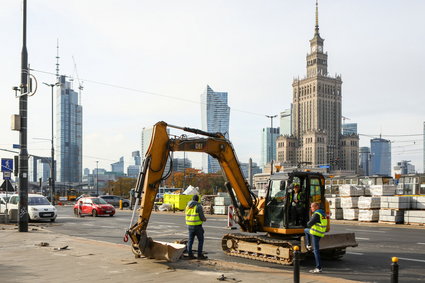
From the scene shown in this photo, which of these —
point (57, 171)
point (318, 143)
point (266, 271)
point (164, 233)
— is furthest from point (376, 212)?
point (57, 171)

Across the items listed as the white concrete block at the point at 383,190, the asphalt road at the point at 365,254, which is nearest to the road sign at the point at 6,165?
the asphalt road at the point at 365,254

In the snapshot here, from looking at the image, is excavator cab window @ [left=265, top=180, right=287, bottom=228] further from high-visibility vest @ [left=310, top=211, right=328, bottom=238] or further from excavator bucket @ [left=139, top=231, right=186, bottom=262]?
excavator bucket @ [left=139, top=231, right=186, bottom=262]

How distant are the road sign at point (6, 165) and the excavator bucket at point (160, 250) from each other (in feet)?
41.2

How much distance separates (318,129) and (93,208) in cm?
15926

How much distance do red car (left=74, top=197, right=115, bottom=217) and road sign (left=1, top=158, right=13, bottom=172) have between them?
11.9 metres

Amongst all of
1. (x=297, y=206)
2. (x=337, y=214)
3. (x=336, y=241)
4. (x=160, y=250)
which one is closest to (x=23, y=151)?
(x=160, y=250)

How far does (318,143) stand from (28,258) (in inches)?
6871

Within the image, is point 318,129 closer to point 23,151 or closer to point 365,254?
point 23,151

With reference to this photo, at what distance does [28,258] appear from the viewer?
13.2m

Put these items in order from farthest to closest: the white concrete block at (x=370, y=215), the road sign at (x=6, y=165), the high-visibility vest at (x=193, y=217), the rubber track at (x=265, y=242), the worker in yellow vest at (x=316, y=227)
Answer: the white concrete block at (x=370, y=215) < the road sign at (x=6, y=165) < the high-visibility vest at (x=193, y=217) < the rubber track at (x=265, y=242) < the worker in yellow vest at (x=316, y=227)

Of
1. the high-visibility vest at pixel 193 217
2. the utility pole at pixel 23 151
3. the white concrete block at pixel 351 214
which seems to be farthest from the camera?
the white concrete block at pixel 351 214

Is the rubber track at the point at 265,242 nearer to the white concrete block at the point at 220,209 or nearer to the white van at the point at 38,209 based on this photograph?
the white van at the point at 38,209

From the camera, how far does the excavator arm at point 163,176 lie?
1224 centimetres

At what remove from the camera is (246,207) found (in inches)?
553
